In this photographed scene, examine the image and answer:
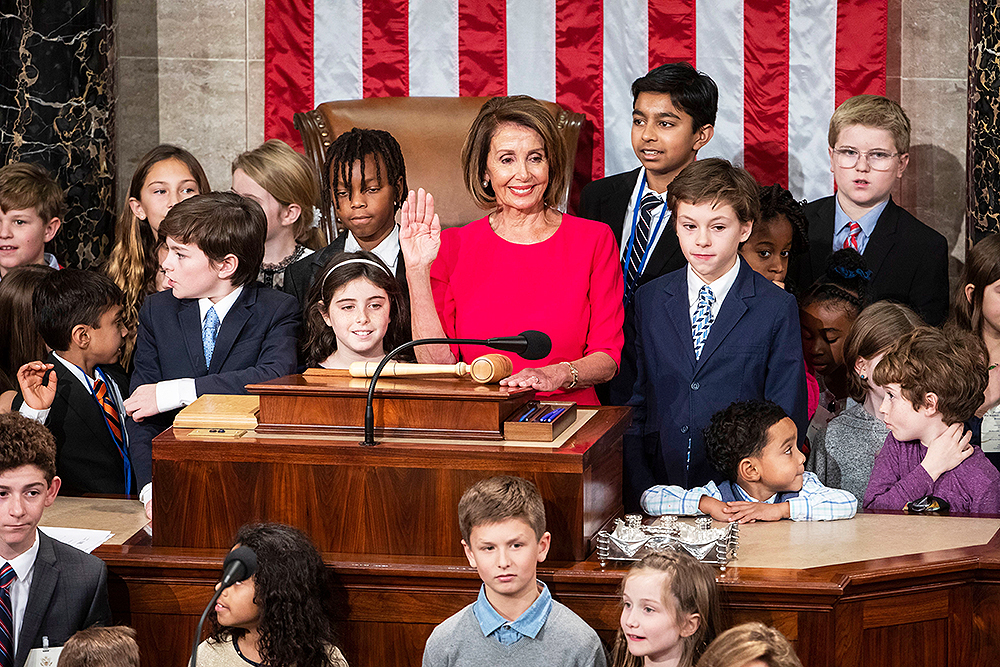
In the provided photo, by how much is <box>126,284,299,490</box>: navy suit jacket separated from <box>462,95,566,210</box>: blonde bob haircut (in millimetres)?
857

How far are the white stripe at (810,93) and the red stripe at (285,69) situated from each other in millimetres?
2718

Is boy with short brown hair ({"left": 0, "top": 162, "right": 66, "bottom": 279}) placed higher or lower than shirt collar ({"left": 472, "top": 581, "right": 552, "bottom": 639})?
higher

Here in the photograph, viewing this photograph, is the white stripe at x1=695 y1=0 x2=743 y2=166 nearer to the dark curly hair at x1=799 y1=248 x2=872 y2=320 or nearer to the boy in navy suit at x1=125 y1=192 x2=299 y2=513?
the dark curly hair at x1=799 y1=248 x2=872 y2=320

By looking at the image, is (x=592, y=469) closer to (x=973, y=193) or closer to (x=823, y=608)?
(x=823, y=608)

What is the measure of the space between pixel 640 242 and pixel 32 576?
2.97 metres

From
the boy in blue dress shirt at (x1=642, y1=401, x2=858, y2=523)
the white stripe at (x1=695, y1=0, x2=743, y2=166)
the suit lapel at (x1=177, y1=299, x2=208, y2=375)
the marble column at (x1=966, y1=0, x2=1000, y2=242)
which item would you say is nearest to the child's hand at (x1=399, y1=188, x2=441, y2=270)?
the suit lapel at (x1=177, y1=299, x2=208, y2=375)

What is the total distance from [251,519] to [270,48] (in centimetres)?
415

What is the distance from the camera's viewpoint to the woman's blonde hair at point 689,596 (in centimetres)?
341

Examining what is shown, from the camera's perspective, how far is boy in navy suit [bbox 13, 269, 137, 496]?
482cm

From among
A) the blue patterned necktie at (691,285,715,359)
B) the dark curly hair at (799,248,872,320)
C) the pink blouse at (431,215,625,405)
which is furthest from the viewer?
the dark curly hair at (799,248,872,320)

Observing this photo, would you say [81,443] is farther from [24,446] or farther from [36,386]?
[24,446]

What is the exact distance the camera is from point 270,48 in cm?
716

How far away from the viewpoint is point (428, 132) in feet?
21.5

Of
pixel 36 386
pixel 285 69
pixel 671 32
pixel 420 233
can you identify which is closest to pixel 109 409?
pixel 36 386
